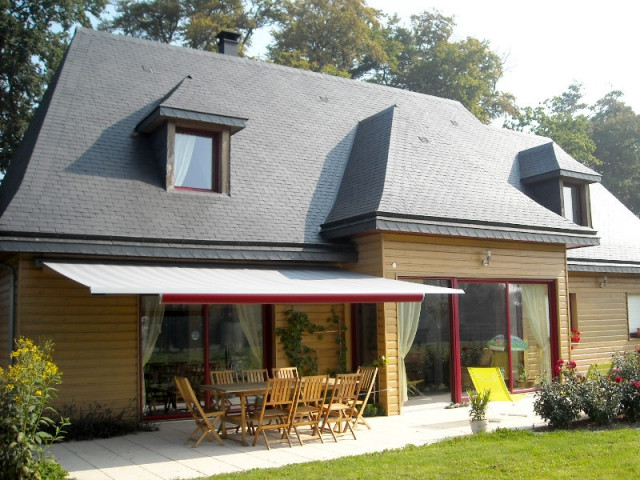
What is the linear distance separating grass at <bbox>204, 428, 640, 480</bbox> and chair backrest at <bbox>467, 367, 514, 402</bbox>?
6.98 feet

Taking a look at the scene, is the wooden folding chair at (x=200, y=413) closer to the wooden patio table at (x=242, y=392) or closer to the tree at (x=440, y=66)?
the wooden patio table at (x=242, y=392)

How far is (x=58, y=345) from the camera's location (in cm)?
1107

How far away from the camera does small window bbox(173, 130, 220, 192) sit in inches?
529

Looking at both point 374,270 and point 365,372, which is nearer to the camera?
point 365,372

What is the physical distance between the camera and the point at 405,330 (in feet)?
42.8

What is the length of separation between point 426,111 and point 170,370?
1031cm

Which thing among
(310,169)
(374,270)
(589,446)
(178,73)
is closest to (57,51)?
(178,73)

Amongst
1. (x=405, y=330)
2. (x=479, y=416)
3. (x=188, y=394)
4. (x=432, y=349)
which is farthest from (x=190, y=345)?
(x=479, y=416)

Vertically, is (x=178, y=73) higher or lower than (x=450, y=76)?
lower

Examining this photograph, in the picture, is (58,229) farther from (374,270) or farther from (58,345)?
(374,270)

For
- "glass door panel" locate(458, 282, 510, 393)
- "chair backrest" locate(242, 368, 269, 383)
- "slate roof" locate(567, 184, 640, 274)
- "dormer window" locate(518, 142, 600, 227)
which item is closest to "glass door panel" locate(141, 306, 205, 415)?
"chair backrest" locate(242, 368, 269, 383)

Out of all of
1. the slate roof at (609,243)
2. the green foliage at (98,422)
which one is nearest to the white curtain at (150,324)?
the green foliage at (98,422)

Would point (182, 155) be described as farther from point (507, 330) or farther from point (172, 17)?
point (172, 17)

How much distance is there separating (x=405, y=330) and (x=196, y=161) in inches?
213
